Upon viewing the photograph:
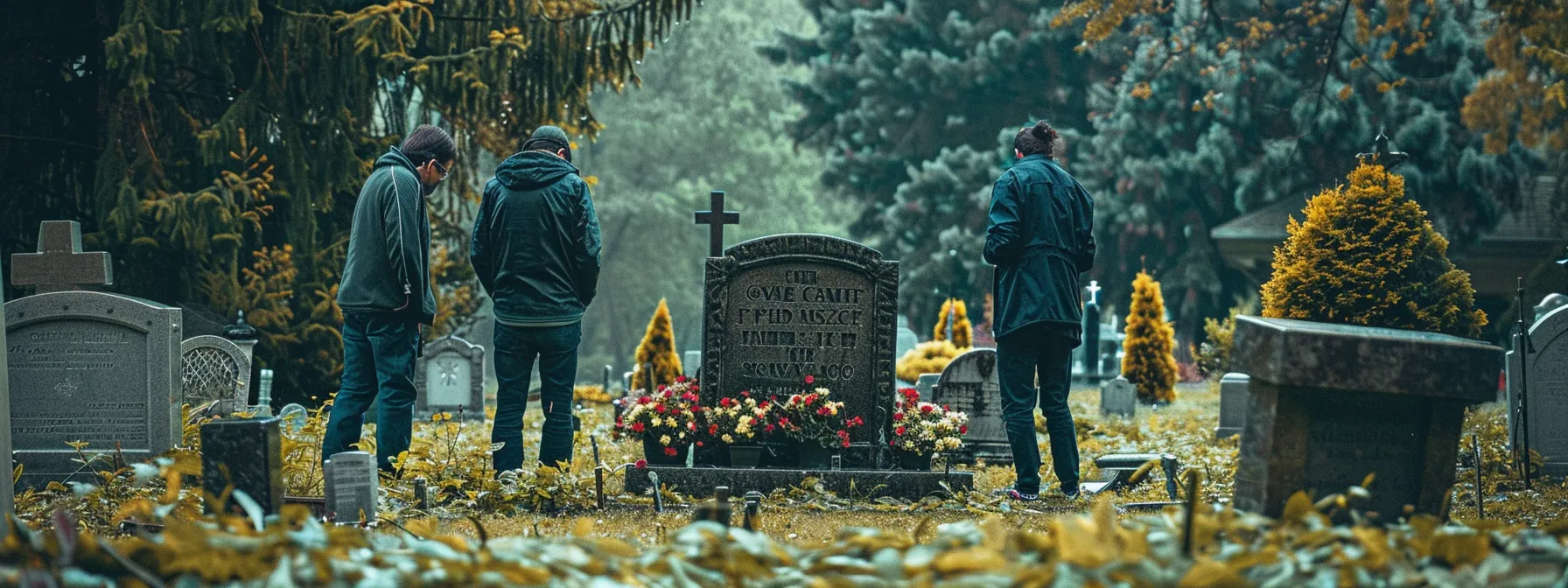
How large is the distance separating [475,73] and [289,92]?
1.69 meters

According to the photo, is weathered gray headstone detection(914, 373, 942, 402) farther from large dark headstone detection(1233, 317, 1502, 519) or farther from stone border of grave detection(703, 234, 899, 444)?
large dark headstone detection(1233, 317, 1502, 519)

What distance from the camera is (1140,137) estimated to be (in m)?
29.9

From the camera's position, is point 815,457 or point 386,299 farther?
point 815,457

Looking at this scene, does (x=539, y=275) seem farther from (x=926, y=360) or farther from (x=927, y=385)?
(x=926, y=360)

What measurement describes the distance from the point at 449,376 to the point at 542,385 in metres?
9.49

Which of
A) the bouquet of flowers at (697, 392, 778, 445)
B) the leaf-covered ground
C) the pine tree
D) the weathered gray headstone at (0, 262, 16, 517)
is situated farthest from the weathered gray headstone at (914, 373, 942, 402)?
the leaf-covered ground

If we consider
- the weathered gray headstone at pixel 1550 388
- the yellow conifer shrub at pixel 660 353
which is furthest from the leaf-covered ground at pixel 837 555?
the yellow conifer shrub at pixel 660 353

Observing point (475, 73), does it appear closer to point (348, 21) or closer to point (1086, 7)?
point (348, 21)

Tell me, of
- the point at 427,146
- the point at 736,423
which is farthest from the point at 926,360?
the point at 427,146

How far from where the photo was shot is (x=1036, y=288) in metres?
8.04

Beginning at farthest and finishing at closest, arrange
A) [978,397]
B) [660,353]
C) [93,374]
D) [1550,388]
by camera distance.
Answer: [660,353] < [978,397] < [1550,388] < [93,374]

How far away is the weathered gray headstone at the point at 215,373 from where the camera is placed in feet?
41.5

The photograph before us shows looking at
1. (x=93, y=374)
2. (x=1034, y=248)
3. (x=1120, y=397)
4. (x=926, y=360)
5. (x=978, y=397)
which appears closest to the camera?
(x=1034, y=248)

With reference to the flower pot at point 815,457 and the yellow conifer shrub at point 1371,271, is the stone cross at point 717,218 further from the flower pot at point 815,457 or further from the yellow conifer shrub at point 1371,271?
the yellow conifer shrub at point 1371,271
